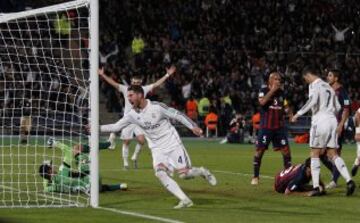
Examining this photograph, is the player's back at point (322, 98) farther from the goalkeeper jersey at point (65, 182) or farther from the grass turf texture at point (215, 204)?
the goalkeeper jersey at point (65, 182)

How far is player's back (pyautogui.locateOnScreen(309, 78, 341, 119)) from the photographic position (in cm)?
1762

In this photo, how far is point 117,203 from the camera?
1622 cm

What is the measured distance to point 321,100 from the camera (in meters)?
17.6

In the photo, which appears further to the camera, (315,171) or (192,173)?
(315,171)

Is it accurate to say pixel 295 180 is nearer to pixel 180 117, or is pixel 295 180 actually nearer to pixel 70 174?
pixel 180 117

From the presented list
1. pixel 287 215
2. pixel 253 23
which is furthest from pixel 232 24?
pixel 287 215

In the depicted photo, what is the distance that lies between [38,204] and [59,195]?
1.32 m

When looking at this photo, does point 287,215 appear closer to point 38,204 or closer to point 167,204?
point 167,204

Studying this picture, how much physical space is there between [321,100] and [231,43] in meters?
31.6

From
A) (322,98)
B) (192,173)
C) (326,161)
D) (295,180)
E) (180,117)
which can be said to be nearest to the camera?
(180,117)

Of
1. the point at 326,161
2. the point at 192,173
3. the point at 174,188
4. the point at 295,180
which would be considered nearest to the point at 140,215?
the point at 174,188

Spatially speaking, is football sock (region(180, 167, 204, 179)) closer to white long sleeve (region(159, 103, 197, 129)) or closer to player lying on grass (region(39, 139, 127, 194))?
white long sleeve (region(159, 103, 197, 129))

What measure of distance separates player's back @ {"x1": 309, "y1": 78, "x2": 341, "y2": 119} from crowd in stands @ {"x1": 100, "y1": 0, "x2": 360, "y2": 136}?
25.9 metres

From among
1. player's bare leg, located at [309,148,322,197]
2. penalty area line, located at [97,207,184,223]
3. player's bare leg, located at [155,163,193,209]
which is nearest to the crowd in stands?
player's bare leg, located at [309,148,322,197]
